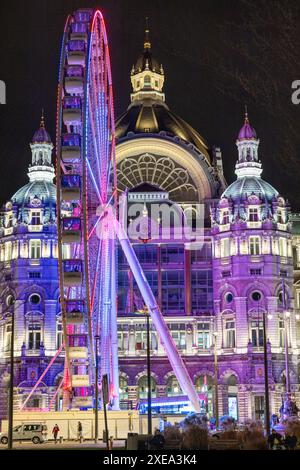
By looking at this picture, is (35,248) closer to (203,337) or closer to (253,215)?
(203,337)

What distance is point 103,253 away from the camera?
75.7 m

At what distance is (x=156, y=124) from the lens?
133125 mm

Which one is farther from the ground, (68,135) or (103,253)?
(68,135)

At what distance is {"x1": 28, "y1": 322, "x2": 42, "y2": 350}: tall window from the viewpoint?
376ft

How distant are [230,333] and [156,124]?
33.8 m

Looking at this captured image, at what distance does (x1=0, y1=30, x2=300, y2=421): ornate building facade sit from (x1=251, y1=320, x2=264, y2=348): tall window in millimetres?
119

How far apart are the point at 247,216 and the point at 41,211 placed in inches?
1005

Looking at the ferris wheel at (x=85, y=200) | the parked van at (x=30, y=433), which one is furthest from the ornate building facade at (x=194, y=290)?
the parked van at (x=30, y=433)

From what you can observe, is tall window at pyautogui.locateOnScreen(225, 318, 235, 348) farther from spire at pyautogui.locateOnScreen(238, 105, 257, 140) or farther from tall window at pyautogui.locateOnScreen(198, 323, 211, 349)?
spire at pyautogui.locateOnScreen(238, 105, 257, 140)

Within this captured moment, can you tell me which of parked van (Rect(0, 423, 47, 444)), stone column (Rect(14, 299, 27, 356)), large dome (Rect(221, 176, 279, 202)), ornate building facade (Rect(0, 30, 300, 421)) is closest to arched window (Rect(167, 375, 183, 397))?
ornate building facade (Rect(0, 30, 300, 421))

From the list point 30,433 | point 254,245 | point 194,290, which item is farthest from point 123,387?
point 30,433
